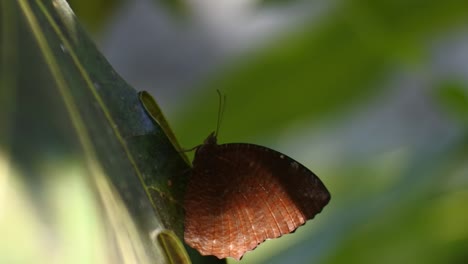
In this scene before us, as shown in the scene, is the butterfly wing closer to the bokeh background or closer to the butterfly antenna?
the bokeh background

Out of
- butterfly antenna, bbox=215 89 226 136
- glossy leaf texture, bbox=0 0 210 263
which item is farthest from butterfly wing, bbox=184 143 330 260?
butterfly antenna, bbox=215 89 226 136

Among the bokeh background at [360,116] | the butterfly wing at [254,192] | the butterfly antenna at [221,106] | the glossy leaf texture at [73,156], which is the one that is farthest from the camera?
the butterfly antenna at [221,106]

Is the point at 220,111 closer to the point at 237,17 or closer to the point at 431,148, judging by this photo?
the point at 431,148

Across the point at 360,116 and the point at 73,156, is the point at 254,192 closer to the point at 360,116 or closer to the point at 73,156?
the point at 73,156

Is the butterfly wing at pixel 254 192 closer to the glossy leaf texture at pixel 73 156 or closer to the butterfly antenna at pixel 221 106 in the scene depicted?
the glossy leaf texture at pixel 73 156

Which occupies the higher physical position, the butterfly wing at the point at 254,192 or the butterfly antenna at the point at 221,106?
the butterfly antenna at the point at 221,106

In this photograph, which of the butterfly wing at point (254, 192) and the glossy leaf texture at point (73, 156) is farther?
the butterfly wing at point (254, 192)

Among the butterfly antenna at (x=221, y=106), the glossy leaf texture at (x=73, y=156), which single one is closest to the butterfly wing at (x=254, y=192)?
the glossy leaf texture at (x=73, y=156)
